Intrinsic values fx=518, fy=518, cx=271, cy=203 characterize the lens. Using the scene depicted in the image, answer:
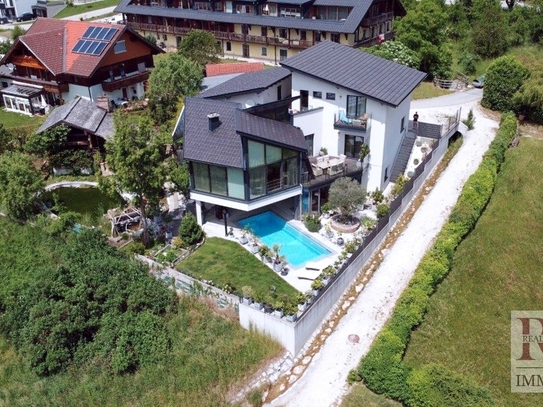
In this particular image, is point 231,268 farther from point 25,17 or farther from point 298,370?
point 25,17

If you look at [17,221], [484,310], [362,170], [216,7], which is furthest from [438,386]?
[216,7]

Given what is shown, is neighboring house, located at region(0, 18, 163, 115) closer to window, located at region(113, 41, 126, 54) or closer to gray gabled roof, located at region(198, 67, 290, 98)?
window, located at region(113, 41, 126, 54)

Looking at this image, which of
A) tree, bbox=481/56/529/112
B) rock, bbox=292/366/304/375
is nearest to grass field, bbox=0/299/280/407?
rock, bbox=292/366/304/375

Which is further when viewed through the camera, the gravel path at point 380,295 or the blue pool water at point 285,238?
the blue pool water at point 285,238

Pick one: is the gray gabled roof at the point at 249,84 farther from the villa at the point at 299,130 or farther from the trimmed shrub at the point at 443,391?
the trimmed shrub at the point at 443,391

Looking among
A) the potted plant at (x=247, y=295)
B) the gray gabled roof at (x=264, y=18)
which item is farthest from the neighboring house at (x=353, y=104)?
the gray gabled roof at (x=264, y=18)
